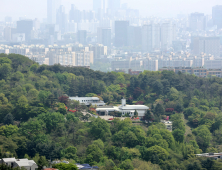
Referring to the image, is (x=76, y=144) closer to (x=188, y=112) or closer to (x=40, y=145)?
(x=40, y=145)

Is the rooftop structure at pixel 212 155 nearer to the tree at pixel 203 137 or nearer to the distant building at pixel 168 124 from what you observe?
the tree at pixel 203 137

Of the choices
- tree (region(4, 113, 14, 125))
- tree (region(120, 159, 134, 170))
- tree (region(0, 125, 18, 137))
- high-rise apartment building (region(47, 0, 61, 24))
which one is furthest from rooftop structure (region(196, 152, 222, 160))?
high-rise apartment building (region(47, 0, 61, 24))

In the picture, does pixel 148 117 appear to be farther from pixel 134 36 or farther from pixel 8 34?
pixel 8 34

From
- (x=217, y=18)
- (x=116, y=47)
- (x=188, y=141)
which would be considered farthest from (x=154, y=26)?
(x=188, y=141)

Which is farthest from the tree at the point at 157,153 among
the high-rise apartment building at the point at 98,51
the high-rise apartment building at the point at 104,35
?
the high-rise apartment building at the point at 104,35

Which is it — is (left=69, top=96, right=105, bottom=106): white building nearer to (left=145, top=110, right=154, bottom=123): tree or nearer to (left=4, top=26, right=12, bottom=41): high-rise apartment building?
(left=145, top=110, right=154, bottom=123): tree
